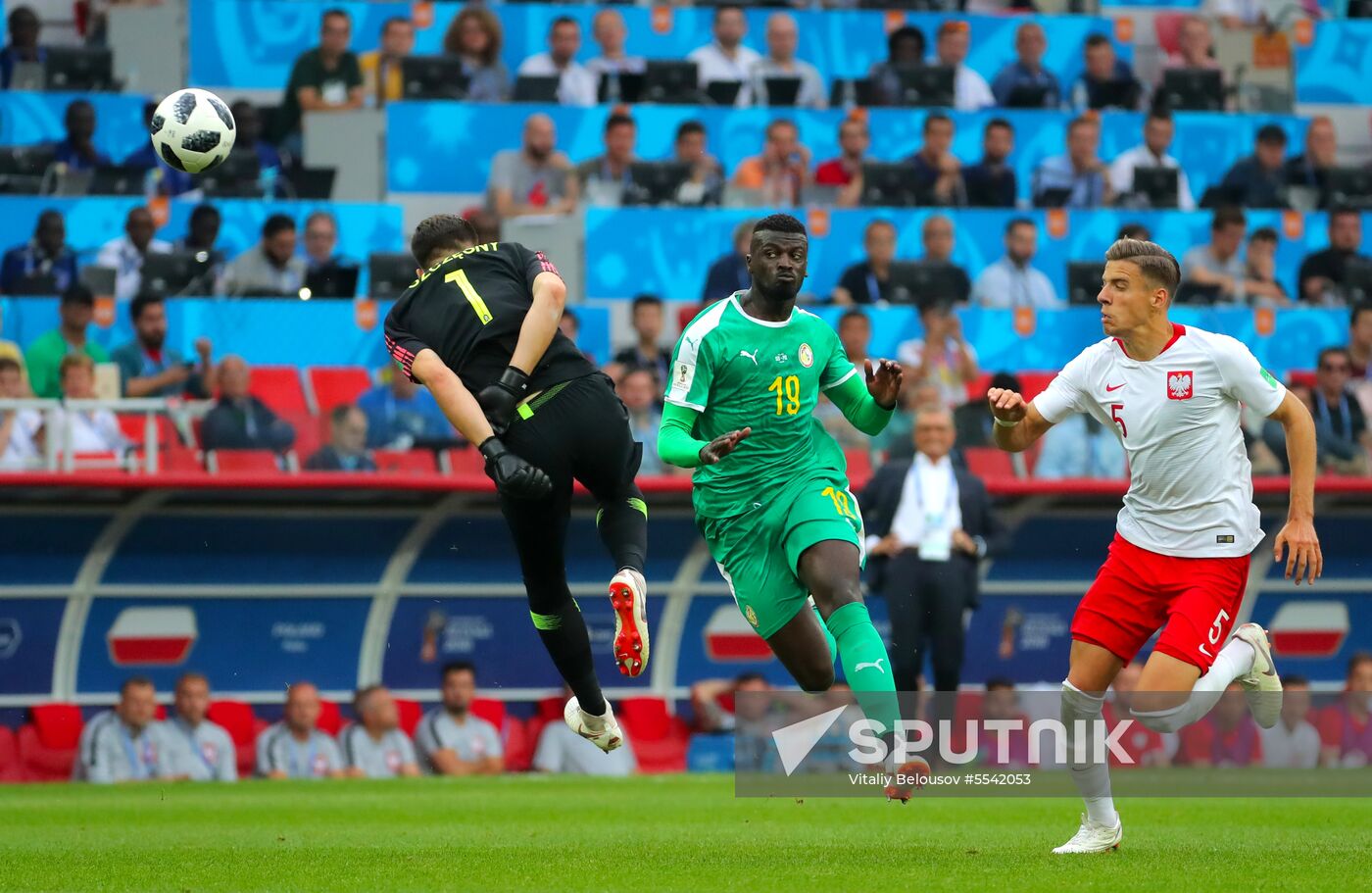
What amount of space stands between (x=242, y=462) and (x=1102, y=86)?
34.3ft

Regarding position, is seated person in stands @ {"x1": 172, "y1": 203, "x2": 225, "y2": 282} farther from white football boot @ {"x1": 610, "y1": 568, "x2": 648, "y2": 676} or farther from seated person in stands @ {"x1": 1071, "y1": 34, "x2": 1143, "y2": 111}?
seated person in stands @ {"x1": 1071, "y1": 34, "x2": 1143, "y2": 111}

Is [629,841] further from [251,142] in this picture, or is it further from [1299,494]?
[251,142]

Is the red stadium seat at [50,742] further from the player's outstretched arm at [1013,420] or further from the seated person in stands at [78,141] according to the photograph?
the player's outstretched arm at [1013,420]

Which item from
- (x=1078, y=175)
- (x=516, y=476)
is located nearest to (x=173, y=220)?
(x=1078, y=175)

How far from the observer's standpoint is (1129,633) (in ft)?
25.0

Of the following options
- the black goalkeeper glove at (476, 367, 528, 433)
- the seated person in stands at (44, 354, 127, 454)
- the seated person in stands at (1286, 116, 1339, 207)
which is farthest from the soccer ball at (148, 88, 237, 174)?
the seated person in stands at (1286, 116, 1339, 207)

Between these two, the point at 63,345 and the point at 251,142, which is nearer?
the point at 63,345

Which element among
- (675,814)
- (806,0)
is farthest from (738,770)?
(806,0)

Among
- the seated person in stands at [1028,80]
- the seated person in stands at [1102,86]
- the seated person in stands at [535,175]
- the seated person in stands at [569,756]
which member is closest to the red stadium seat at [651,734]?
the seated person in stands at [569,756]

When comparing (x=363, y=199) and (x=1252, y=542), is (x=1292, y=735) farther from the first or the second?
(x=363, y=199)

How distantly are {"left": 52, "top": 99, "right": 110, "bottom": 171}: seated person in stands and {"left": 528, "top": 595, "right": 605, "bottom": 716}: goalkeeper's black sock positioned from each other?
9629 millimetres

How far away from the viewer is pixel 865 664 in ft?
25.3

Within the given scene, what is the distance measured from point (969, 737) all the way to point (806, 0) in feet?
29.3

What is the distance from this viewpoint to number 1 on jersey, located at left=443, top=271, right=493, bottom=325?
841cm
